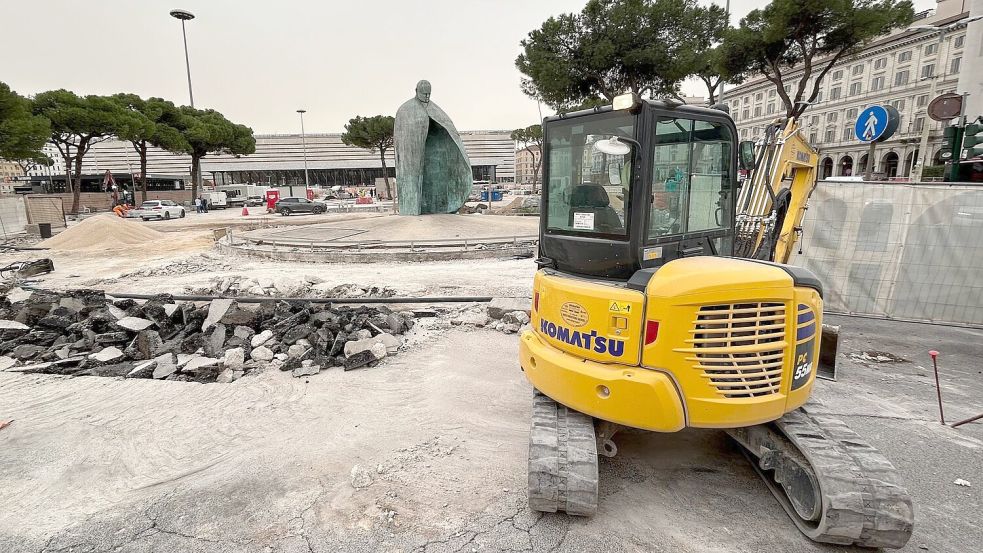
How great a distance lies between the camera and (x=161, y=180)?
5309 cm

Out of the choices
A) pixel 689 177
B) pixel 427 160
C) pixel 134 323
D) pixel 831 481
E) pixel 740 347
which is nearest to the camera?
pixel 831 481

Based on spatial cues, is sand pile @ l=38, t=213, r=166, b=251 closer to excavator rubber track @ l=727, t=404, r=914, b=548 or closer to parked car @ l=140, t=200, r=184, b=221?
parked car @ l=140, t=200, r=184, b=221

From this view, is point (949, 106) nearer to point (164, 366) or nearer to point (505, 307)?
point (505, 307)

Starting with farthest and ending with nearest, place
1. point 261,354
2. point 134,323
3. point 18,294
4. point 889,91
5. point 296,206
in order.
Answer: point 889,91, point 296,206, point 18,294, point 134,323, point 261,354

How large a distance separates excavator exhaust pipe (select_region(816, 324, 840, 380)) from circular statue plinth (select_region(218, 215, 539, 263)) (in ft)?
32.1

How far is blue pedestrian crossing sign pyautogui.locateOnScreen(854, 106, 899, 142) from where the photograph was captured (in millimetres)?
7263

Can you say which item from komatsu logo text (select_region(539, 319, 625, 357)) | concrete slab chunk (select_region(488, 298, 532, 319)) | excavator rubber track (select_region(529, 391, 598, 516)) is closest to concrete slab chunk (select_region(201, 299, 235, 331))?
concrete slab chunk (select_region(488, 298, 532, 319))

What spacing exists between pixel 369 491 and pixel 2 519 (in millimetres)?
2728

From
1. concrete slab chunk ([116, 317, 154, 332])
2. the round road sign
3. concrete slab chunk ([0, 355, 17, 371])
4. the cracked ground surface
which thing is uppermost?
→ the round road sign

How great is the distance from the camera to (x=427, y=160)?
19828mm

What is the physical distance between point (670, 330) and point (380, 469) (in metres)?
2.66

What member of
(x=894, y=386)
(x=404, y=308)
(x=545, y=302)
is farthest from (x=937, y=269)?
(x=404, y=308)

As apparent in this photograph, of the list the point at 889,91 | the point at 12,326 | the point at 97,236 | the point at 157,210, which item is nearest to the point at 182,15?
the point at 157,210

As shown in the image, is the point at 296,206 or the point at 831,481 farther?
the point at 296,206
